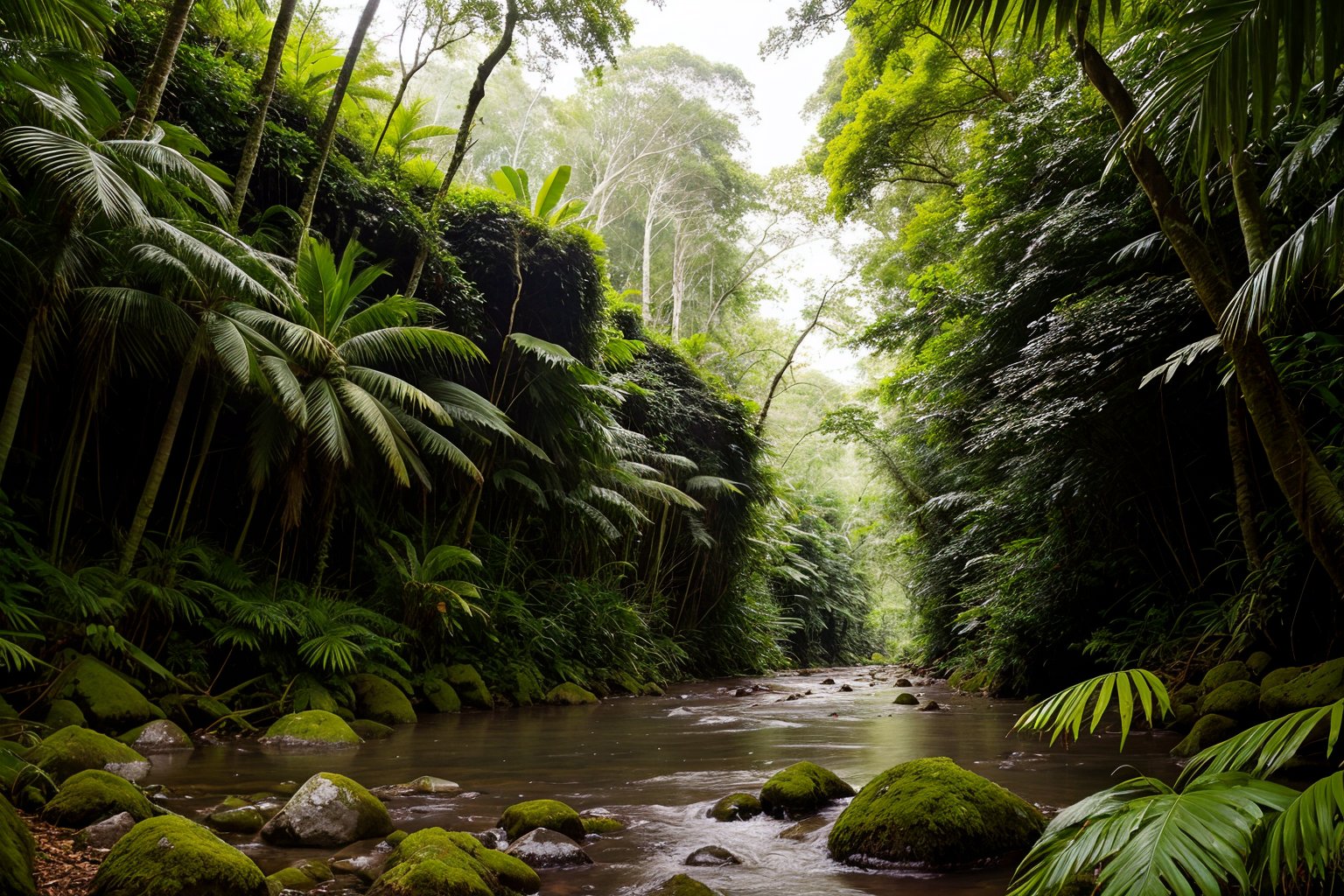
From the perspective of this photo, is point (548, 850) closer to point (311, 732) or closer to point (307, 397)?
point (311, 732)

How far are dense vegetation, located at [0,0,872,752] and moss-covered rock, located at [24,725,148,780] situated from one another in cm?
51

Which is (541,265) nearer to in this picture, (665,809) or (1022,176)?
(1022,176)

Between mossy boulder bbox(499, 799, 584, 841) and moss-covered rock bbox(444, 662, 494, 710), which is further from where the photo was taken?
moss-covered rock bbox(444, 662, 494, 710)

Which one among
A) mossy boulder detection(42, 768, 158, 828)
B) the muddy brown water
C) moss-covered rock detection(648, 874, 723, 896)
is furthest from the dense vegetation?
moss-covered rock detection(648, 874, 723, 896)

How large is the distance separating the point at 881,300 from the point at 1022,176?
1041 centimetres

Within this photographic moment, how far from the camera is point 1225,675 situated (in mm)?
5590

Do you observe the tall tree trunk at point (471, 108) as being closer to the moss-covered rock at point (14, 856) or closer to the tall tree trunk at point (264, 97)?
the tall tree trunk at point (264, 97)

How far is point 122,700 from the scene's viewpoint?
5527mm

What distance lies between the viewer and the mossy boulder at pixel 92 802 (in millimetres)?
3221

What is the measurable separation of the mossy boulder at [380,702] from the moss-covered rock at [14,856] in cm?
514

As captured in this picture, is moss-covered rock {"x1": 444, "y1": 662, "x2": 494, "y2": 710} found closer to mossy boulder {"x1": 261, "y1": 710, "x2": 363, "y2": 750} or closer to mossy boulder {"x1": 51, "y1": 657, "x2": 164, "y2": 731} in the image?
mossy boulder {"x1": 261, "y1": 710, "x2": 363, "y2": 750}

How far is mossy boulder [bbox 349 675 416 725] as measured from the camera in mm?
7586

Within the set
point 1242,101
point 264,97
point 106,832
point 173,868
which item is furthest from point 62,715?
point 1242,101

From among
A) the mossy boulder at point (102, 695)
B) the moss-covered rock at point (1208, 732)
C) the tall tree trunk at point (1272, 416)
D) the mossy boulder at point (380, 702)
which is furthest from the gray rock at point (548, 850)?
the mossy boulder at point (380, 702)
